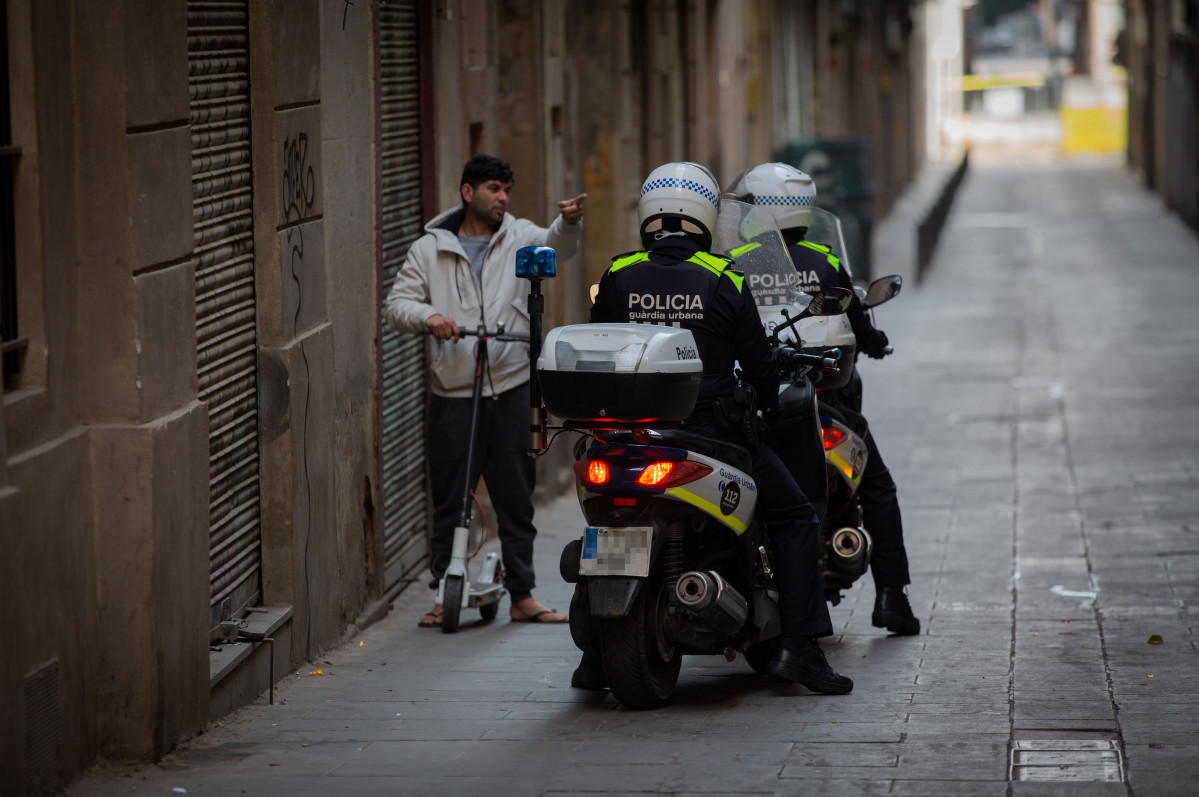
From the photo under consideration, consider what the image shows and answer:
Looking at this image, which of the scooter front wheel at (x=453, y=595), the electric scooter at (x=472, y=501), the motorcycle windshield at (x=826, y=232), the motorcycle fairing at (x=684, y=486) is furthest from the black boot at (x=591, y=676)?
the motorcycle windshield at (x=826, y=232)

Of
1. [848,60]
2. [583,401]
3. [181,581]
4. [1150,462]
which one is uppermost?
[848,60]

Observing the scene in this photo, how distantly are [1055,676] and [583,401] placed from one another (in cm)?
203

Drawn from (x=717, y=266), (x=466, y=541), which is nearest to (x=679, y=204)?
(x=717, y=266)

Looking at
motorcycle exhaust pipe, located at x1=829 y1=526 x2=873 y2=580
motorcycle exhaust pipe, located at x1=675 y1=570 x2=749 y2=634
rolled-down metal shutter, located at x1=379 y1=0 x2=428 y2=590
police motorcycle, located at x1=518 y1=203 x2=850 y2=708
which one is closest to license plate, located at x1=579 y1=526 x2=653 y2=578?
police motorcycle, located at x1=518 y1=203 x2=850 y2=708

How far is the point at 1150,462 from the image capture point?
11.8 metres

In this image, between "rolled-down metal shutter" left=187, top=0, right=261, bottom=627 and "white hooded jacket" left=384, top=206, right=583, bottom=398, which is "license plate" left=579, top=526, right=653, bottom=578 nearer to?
"rolled-down metal shutter" left=187, top=0, right=261, bottom=627

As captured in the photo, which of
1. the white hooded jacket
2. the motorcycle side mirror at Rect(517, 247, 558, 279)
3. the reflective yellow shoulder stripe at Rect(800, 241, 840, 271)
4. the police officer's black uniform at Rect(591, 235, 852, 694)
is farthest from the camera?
the white hooded jacket

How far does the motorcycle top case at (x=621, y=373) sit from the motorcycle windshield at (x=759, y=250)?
3.36 ft

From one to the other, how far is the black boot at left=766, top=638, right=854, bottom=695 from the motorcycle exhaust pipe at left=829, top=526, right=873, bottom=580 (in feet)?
2.44

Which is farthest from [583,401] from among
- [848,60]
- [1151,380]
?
[848,60]

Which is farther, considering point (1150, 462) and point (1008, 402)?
point (1008, 402)

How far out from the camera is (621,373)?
17.7 ft

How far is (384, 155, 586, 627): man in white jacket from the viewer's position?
726cm

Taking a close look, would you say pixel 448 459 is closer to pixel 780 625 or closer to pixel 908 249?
pixel 780 625
